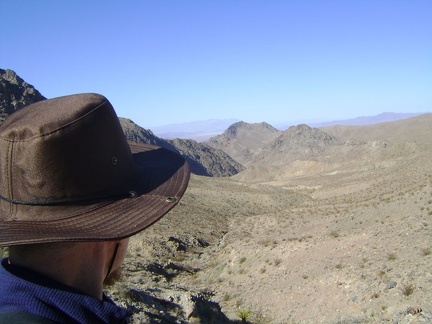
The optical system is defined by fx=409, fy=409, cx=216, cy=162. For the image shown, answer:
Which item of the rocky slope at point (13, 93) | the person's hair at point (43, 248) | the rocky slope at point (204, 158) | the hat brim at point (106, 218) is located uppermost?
the rocky slope at point (13, 93)

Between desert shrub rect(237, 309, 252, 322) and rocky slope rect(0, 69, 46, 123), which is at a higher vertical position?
rocky slope rect(0, 69, 46, 123)

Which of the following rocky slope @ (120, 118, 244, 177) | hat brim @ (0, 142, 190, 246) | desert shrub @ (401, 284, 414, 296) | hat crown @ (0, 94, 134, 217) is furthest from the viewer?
rocky slope @ (120, 118, 244, 177)

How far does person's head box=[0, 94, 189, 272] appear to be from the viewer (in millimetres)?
1778

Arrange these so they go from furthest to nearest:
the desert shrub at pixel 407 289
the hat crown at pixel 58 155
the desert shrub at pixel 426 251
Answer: the desert shrub at pixel 426 251, the desert shrub at pixel 407 289, the hat crown at pixel 58 155

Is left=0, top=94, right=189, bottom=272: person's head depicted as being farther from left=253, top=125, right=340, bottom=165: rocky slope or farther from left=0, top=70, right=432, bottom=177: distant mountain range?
left=253, top=125, right=340, bottom=165: rocky slope

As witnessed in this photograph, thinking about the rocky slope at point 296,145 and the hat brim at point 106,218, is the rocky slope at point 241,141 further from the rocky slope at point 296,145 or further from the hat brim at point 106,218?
the hat brim at point 106,218

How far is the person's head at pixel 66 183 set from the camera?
1.78 metres

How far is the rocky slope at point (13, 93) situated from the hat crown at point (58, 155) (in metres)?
37.1

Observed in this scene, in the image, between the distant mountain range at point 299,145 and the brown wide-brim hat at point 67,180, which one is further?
the distant mountain range at point 299,145

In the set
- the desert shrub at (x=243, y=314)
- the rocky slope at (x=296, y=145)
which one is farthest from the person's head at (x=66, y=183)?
the rocky slope at (x=296, y=145)

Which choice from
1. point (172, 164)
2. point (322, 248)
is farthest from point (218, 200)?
point (172, 164)

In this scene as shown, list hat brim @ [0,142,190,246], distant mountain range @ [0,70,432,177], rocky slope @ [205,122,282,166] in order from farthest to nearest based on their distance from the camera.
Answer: rocky slope @ [205,122,282,166], distant mountain range @ [0,70,432,177], hat brim @ [0,142,190,246]

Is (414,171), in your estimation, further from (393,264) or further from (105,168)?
(105,168)

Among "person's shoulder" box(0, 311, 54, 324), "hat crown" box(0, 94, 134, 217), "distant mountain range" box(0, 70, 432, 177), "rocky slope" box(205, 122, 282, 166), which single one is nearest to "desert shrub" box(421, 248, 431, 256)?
"hat crown" box(0, 94, 134, 217)
